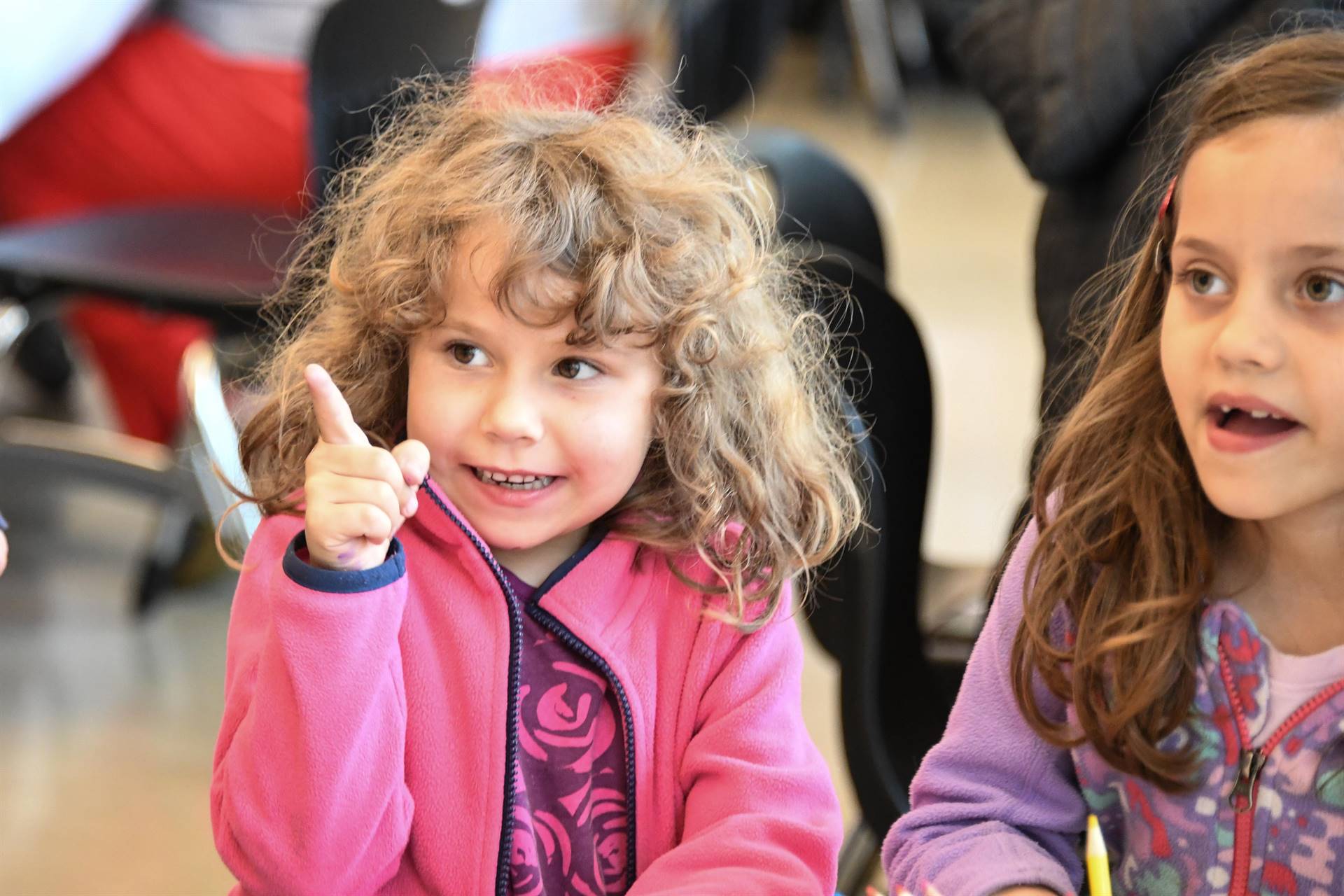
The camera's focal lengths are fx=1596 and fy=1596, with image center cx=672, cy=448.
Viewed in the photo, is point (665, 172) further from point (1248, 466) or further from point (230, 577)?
point (230, 577)

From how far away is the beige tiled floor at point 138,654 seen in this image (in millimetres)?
1876

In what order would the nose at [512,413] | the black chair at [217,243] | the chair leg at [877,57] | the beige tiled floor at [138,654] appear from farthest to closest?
the chair leg at [877,57]
the black chair at [217,243]
the beige tiled floor at [138,654]
the nose at [512,413]

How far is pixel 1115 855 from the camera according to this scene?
0.96 metres

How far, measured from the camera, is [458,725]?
3.20ft

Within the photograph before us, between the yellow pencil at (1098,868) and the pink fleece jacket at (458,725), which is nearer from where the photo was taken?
the yellow pencil at (1098,868)

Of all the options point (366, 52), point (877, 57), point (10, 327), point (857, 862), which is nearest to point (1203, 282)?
point (857, 862)

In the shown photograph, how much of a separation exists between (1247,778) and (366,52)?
1507 millimetres

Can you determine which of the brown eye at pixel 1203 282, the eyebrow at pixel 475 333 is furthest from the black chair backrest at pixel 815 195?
the brown eye at pixel 1203 282

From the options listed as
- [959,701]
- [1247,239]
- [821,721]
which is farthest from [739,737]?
[821,721]

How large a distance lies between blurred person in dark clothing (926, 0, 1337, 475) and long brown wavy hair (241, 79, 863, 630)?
0.24 m

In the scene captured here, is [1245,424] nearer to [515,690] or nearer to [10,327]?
[515,690]

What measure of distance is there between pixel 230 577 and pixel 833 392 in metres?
1.63

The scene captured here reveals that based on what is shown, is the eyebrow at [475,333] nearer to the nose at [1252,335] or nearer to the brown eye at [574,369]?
the brown eye at [574,369]

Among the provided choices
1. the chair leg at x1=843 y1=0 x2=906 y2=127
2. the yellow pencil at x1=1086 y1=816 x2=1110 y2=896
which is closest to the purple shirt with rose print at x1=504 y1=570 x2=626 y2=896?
the yellow pencil at x1=1086 y1=816 x2=1110 y2=896
